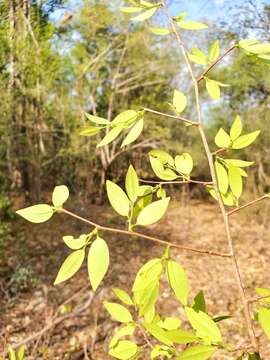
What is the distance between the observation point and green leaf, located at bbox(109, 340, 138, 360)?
1.60 feet

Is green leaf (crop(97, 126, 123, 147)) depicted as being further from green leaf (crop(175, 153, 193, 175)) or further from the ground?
the ground

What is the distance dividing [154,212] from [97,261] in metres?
0.08

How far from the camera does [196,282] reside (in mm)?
4207

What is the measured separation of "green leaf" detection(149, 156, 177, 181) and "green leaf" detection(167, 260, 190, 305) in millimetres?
153

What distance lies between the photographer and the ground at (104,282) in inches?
106

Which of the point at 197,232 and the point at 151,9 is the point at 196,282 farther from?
the point at 151,9

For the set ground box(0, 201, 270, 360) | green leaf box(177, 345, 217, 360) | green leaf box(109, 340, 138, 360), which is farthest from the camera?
ground box(0, 201, 270, 360)

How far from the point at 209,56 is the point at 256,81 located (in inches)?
225

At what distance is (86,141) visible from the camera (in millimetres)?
6875

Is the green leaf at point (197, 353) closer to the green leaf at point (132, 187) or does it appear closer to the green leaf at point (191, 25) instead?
the green leaf at point (132, 187)

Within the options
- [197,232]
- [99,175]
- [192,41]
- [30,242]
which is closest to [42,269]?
[30,242]

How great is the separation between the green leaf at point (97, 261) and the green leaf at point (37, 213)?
7 cm

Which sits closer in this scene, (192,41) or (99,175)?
(192,41)

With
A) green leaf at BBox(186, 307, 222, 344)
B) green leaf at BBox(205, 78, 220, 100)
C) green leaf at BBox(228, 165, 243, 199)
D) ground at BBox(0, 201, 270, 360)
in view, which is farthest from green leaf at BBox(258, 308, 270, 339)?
ground at BBox(0, 201, 270, 360)
